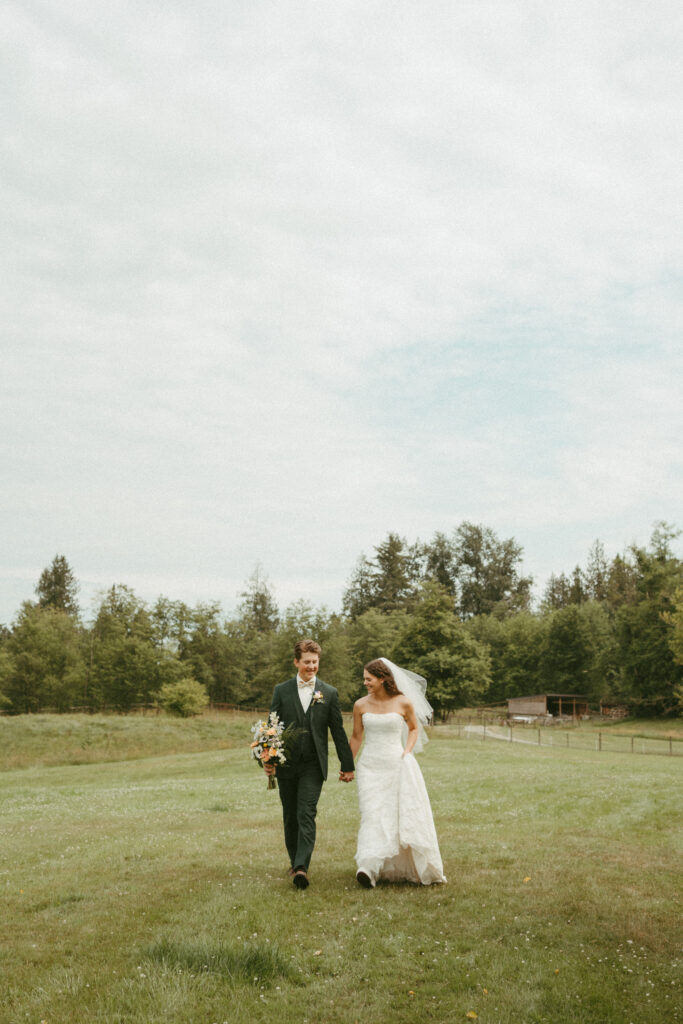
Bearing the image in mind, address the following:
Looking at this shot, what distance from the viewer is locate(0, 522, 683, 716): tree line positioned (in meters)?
69.0

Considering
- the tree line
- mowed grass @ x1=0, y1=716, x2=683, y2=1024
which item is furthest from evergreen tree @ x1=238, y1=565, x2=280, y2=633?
mowed grass @ x1=0, y1=716, x2=683, y2=1024

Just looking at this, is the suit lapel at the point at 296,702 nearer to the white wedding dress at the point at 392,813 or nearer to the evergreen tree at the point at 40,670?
the white wedding dress at the point at 392,813

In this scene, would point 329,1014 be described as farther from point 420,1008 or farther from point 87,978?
point 87,978

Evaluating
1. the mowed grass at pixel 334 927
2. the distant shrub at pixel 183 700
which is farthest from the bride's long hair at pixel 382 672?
the distant shrub at pixel 183 700

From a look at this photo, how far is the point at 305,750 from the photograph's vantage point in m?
8.95

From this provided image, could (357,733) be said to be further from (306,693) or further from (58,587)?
(58,587)

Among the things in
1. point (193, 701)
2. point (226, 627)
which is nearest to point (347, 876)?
point (193, 701)

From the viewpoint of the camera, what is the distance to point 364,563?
4658 inches

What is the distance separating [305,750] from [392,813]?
4.02 ft

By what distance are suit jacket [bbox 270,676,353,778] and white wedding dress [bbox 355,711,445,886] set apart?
0.40m

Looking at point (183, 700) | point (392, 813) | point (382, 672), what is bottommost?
point (183, 700)

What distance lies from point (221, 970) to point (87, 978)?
1.00 m

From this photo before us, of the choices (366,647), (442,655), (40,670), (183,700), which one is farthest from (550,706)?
(40,670)

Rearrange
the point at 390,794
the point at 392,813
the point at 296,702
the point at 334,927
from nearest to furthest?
the point at 334,927
the point at 392,813
the point at 390,794
the point at 296,702
